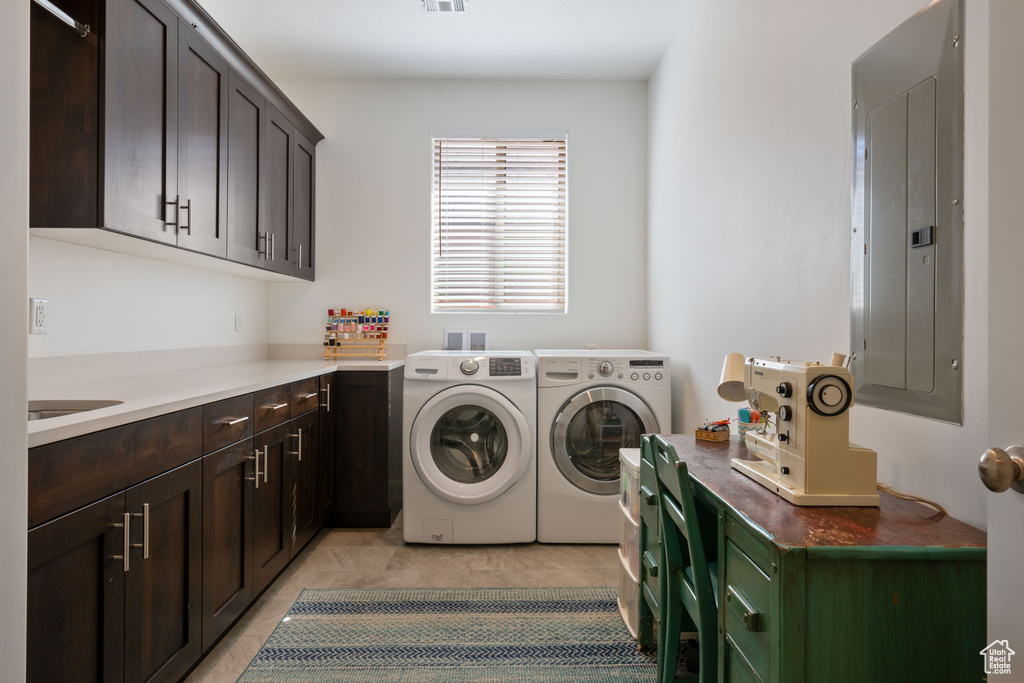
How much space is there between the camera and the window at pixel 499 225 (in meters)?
3.54

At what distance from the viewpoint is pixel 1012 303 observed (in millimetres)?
675

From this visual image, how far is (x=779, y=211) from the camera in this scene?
5.95ft

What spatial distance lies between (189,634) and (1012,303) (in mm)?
2057

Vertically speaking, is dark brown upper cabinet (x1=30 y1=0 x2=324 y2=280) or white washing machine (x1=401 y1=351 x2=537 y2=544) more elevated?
dark brown upper cabinet (x1=30 y1=0 x2=324 y2=280)

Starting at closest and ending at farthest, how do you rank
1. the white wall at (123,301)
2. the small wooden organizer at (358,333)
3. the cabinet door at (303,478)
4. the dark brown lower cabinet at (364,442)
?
the white wall at (123,301) < the cabinet door at (303,478) < the dark brown lower cabinet at (364,442) < the small wooden organizer at (358,333)

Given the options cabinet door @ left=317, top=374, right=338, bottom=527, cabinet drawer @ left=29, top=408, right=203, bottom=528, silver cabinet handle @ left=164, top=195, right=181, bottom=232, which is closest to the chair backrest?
cabinet drawer @ left=29, top=408, right=203, bottom=528

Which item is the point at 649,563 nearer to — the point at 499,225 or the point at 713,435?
the point at 713,435

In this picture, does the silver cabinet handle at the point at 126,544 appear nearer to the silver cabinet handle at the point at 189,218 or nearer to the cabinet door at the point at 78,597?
the cabinet door at the point at 78,597

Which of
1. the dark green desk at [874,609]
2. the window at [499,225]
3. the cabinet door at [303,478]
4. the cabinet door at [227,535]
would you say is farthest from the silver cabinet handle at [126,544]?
the window at [499,225]

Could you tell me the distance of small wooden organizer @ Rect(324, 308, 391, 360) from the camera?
3.39 meters

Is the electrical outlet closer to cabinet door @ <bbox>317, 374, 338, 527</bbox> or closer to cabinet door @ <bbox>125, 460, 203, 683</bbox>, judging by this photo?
cabinet door @ <bbox>125, 460, 203, 683</bbox>

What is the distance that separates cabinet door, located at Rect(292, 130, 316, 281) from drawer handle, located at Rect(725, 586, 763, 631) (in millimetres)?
2798

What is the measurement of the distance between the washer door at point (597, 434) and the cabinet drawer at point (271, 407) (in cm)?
126

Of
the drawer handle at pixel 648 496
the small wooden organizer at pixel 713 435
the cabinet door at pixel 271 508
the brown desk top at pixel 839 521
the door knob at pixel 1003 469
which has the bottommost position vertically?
the cabinet door at pixel 271 508
